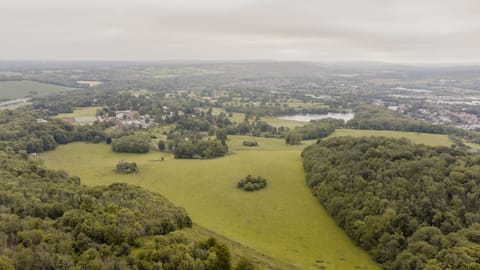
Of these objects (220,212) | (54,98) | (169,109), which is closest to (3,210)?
(220,212)

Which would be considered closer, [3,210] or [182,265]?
[182,265]

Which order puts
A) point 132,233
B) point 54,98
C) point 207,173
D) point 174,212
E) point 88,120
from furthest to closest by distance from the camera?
point 54,98, point 88,120, point 207,173, point 174,212, point 132,233

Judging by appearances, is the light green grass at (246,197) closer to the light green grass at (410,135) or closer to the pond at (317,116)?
the light green grass at (410,135)

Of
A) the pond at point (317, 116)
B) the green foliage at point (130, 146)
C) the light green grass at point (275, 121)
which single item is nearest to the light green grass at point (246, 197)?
the green foliage at point (130, 146)

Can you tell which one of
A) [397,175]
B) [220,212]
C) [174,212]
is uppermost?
[397,175]

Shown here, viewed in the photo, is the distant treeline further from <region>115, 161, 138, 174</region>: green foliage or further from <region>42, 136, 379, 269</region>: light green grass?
<region>115, 161, 138, 174</region>: green foliage

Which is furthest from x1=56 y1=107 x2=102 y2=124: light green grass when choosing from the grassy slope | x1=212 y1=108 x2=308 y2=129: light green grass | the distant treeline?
the distant treeline

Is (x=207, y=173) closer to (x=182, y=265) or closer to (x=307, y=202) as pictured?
(x=307, y=202)
